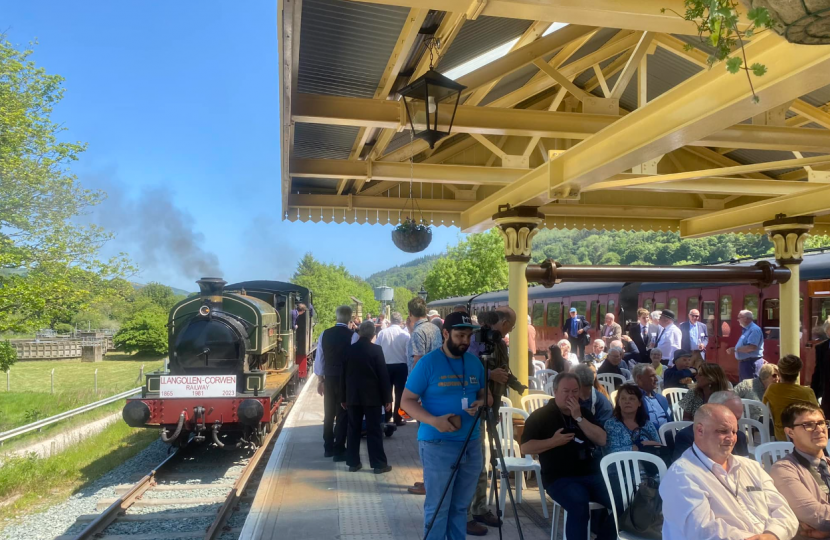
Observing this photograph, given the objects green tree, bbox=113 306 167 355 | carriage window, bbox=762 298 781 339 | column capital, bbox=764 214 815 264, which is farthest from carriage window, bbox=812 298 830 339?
green tree, bbox=113 306 167 355

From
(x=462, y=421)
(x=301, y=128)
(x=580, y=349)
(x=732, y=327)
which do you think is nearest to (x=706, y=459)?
(x=462, y=421)

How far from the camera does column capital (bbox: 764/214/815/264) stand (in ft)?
25.2

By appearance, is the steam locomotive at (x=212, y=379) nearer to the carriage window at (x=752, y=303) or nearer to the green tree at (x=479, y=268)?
the carriage window at (x=752, y=303)

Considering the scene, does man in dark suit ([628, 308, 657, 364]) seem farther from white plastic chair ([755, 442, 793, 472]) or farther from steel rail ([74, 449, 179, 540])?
steel rail ([74, 449, 179, 540])

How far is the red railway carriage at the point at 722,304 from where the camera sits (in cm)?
1089

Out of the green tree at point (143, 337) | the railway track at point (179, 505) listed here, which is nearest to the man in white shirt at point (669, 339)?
the railway track at point (179, 505)

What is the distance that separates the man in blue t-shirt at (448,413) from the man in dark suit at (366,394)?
2.79m

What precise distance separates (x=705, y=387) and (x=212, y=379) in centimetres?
643

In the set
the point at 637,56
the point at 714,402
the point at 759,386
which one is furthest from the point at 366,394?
the point at 637,56

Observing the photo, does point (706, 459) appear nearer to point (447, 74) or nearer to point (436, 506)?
point (436, 506)

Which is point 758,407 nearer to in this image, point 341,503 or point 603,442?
point 603,442

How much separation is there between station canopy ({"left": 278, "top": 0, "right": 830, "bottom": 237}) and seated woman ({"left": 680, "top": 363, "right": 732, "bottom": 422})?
1716mm

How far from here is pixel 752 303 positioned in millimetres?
12109

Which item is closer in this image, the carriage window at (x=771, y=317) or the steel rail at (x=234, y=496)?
the steel rail at (x=234, y=496)
